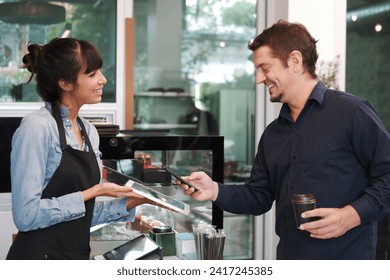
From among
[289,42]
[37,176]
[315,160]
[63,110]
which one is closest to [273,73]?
[289,42]

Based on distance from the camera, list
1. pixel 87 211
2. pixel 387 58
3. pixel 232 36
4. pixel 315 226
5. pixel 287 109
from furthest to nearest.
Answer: pixel 232 36 < pixel 387 58 < pixel 287 109 < pixel 87 211 < pixel 315 226

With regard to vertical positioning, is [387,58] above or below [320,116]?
above

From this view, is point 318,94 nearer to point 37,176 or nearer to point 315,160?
point 315,160

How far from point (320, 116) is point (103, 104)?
2.13 meters

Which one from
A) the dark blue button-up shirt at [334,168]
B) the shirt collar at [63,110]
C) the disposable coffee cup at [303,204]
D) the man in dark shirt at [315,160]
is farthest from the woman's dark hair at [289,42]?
the shirt collar at [63,110]

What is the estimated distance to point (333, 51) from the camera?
4238 millimetres

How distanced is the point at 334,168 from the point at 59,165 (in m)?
1.00

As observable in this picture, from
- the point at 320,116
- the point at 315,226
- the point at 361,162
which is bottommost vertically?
the point at 315,226

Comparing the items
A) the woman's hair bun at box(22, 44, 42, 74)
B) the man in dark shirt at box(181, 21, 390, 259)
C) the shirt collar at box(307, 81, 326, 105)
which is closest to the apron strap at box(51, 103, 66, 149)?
the woman's hair bun at box(22, 44, 42, 74)

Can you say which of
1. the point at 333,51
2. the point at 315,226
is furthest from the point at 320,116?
the point at 333,51

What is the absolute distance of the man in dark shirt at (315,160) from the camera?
214cm

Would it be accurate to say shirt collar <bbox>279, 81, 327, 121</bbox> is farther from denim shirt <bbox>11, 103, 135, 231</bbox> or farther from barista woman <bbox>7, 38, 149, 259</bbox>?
denim shirt <bbox>11, 103, 135, 231</bbox>

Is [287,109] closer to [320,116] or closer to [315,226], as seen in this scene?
[320,116]

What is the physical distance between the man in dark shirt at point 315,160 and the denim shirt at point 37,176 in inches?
21.4
